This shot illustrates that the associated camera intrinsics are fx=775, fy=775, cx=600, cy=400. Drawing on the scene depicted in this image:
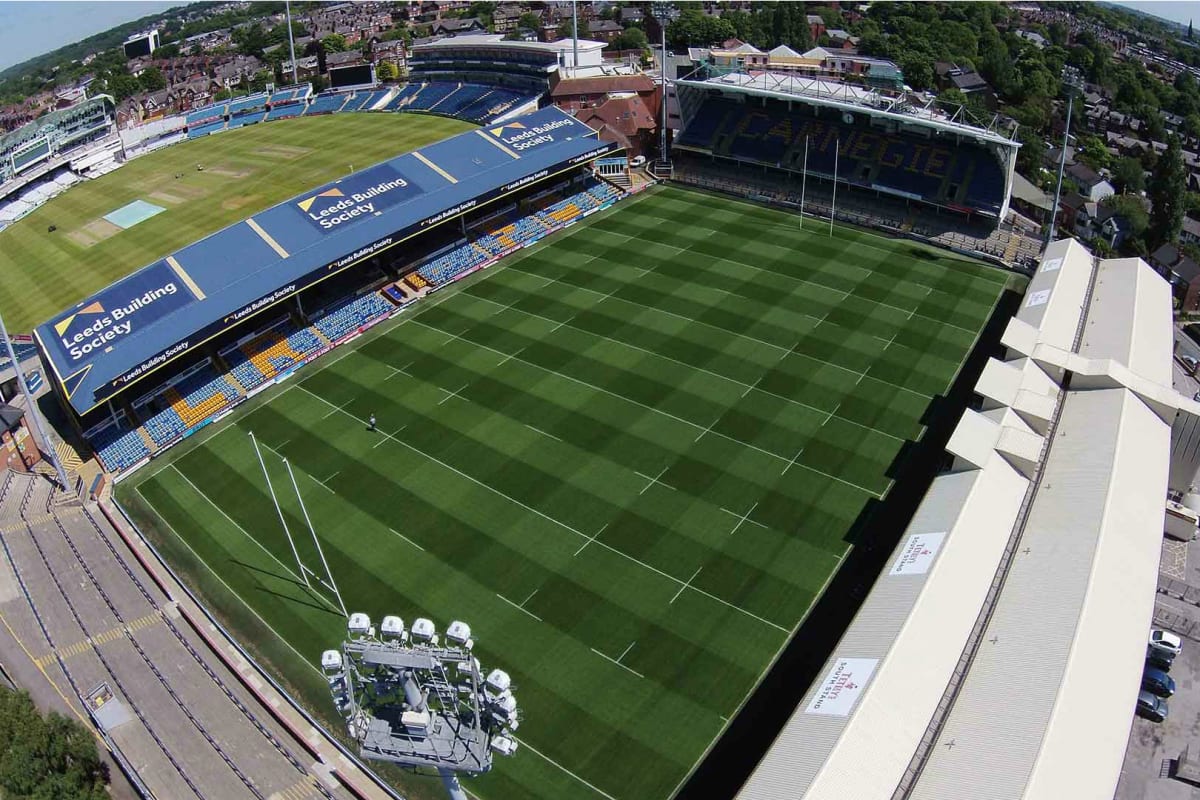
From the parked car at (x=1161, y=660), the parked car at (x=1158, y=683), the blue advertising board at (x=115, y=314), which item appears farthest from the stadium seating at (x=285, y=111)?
the parked car at (x=1158, y=683)

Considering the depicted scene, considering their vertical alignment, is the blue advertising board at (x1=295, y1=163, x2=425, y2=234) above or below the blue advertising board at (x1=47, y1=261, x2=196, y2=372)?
above

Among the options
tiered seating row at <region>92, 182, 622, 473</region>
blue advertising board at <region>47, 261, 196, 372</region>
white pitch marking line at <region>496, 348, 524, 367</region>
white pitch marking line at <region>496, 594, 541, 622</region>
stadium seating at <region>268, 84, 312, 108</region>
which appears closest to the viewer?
white pitch marking line at <region>496, 594, 541, 622</region>

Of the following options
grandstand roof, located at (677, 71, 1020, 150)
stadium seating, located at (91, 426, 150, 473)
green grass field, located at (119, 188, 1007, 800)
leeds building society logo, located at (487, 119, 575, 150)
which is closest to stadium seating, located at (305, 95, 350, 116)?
leeds building society logo, located at (487, 119, 575, 150)

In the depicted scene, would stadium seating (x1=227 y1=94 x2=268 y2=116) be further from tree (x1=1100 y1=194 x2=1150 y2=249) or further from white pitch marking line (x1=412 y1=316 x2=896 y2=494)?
tree (x1=1100 y1=194 x2=1150 y2=249)

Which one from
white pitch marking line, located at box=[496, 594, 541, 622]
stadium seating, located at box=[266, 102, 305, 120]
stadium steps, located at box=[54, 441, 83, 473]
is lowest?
stadium steps, located at box=[54, 441, 83, 473]

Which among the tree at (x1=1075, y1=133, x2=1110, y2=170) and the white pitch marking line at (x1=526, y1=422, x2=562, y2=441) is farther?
the tree at (x1=1075, y1=133, x2=1110, y2=170)

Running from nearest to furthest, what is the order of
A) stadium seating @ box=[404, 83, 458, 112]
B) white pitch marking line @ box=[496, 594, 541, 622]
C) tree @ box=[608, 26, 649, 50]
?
white pitch marking line @ box=[496, 594, 541, 622]
stadium seating @ box=[404, 83, 458, 112]
tree @ box=[608, 26, 649, 50]
